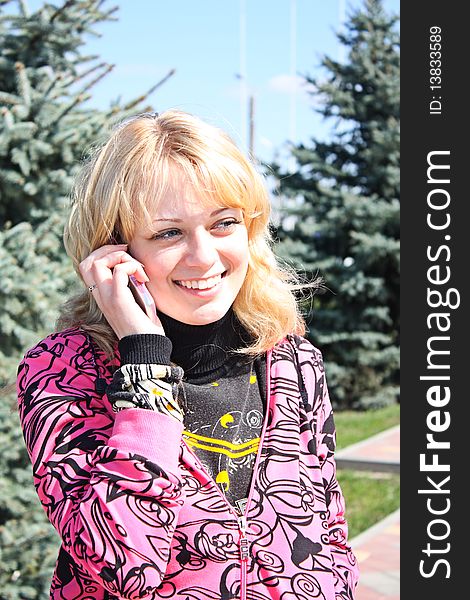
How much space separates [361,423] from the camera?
924cm

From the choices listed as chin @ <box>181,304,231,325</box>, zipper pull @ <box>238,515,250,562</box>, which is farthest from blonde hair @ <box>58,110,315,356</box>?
zipper pull @ <box>238,515,250,562</box>

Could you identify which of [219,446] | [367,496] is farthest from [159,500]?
[367,496]

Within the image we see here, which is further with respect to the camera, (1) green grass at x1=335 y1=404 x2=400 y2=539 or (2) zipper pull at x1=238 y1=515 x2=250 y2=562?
(1) green grass at x1=335 y1=404 x2=400 y2=539

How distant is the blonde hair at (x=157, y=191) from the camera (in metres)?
1.52

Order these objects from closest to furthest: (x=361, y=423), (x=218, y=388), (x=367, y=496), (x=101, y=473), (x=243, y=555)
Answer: (x=101, y=473), (x=243, y=555), (x=218, y=388), (x=367, y=496), (x=361, y=423)

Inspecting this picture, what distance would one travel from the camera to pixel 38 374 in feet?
4.86

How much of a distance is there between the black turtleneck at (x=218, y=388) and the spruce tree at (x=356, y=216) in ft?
27.8

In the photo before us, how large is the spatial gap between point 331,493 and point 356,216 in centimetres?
899

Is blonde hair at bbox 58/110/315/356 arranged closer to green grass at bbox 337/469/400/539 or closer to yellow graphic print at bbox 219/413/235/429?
yellow graphic print at bbox 219/413/235/429

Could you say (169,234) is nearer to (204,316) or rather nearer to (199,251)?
(199,251)

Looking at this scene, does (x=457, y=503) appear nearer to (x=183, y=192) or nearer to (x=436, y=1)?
(x=436, y=1)

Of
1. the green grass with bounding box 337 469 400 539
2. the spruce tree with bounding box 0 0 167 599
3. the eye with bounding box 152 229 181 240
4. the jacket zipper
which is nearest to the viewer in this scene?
the jacket zipper

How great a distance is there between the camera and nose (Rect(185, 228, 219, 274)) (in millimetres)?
1515

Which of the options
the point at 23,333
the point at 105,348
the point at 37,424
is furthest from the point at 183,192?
the point at 23,333
